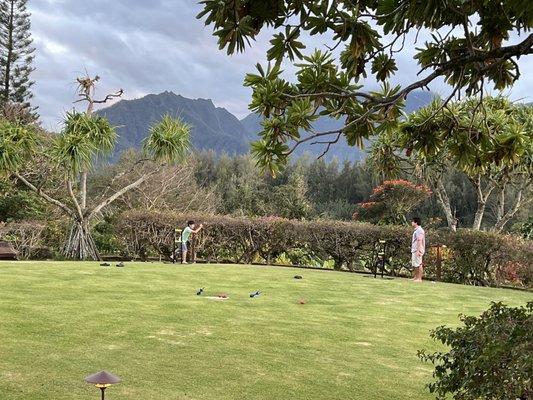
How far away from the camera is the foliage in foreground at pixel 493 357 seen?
2646 millimetres

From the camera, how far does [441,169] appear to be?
1788 centimetres

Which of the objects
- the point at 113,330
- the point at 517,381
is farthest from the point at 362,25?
the point at 113,330

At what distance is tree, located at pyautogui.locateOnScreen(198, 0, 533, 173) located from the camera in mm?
2590

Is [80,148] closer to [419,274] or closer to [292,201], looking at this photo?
[419,274]

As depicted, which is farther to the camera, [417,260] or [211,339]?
[417,260]

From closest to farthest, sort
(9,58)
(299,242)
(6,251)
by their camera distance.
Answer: (6,251) → (299,242) → (9,58)

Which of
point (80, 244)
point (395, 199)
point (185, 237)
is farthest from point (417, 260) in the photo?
point (395, 199)

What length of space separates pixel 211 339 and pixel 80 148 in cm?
1155

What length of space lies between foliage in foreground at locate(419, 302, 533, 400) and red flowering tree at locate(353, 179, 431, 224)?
22438 millimetres

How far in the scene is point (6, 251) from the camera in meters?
15.0

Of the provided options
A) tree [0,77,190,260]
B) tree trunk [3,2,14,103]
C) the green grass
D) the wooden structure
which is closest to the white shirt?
the green grass

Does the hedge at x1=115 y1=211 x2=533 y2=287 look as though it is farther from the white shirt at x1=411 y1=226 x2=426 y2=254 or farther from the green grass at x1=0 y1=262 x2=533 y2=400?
the green grass at x1=0 y1=262 x2=533 y2=400

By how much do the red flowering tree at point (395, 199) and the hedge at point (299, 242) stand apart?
30.9 feet

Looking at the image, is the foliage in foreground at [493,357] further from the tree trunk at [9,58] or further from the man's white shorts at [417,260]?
the tree trunk at [9,58]
